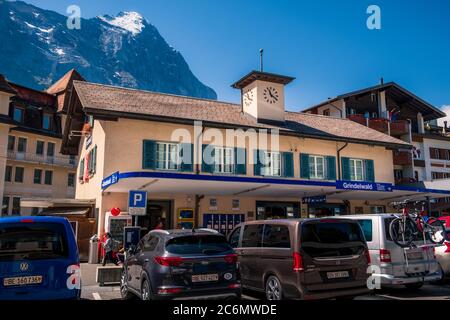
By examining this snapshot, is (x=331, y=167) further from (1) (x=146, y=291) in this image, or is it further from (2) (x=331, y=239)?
(1) (x=146, y=291)

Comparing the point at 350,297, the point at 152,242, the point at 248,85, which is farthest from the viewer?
the point at 248,85

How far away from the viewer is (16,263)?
6.00 m

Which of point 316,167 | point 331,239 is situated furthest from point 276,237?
point 316,167

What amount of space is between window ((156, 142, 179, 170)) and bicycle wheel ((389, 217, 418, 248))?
10776mm

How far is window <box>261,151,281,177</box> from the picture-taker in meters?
19.8

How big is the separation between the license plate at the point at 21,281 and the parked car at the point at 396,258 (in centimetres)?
692

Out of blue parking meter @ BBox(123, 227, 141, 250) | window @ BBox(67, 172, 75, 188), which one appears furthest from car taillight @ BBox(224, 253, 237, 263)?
window @ BBox(67, 172, 75, 188)

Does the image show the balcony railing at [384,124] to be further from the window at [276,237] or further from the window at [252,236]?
the window at [276,237]

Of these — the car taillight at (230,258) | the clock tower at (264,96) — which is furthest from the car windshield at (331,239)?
the clock tower at (264,96)

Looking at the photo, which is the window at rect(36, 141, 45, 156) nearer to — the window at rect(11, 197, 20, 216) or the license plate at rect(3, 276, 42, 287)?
the window at rect(11, 197, 20, 216)

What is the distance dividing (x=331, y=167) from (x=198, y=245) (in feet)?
51.6
